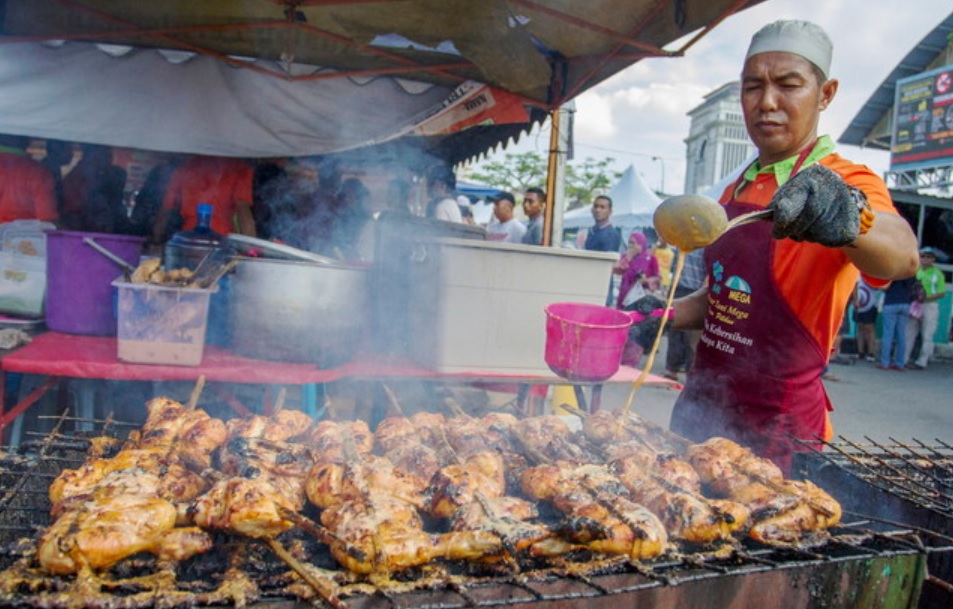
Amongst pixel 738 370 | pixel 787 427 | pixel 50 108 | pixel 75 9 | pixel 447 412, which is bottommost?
pixel 447 412

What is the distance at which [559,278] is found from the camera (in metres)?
4.19

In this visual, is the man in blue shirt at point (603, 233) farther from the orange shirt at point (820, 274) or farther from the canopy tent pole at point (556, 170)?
the orange shirt at point (820, 274)

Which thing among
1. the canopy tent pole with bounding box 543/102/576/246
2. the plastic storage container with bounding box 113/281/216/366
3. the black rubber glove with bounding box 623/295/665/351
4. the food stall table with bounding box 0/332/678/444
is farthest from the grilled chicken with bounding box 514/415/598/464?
the canopy tent pole with bounding box 543/102/576/246

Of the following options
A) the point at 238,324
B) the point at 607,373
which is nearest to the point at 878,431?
the point at 607,373

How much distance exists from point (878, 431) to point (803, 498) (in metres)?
6.93

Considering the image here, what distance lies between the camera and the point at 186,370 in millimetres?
3686

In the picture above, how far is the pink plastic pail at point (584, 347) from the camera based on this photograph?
2756 mm

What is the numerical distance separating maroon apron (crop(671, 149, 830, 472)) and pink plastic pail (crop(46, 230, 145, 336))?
378cm

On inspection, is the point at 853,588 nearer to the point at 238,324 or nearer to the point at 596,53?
the point at 238,324

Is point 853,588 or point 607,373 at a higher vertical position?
point 607,373

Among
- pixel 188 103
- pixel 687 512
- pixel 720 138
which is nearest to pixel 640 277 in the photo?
pixel 188 103

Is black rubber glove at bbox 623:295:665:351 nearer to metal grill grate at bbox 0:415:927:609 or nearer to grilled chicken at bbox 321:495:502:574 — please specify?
metal grill grate at bbox 0:415:927:609

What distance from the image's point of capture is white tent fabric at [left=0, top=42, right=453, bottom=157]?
5480 millimetres

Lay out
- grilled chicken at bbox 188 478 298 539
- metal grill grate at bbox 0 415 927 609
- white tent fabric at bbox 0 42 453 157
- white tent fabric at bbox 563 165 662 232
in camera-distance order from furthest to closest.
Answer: white tent fabric at bbox 563 165 662 232, white tent fabric at bbox 0 42 453 157, grilled chicken at bbox 188 478 298 539, metal grill grate at bbox 0 415 927 609
